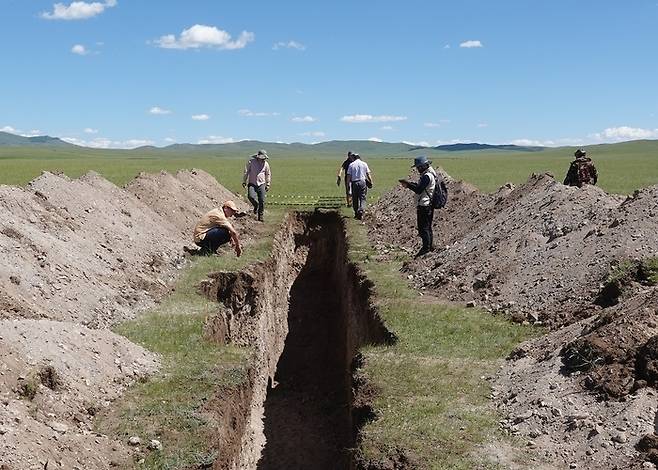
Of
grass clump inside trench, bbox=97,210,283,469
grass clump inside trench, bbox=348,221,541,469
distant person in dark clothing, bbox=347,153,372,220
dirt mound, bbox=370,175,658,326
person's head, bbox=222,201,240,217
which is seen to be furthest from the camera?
distant person in dark clothing, bbox=347,153,372,220

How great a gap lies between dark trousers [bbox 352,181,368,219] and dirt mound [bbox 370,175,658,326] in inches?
127

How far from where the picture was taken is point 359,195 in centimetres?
2095

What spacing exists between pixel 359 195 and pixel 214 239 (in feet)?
21.7

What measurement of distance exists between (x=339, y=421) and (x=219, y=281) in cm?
378

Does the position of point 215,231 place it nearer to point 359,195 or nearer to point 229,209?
point 229,209

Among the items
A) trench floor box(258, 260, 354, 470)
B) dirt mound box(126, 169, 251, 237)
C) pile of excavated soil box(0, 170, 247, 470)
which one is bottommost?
trench floor box(258, 260, 354, 470)

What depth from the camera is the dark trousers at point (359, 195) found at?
20391mm

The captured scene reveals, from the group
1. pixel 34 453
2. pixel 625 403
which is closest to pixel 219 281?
pixel 34 453

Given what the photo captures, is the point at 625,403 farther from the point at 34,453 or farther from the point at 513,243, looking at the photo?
the point at 513,243

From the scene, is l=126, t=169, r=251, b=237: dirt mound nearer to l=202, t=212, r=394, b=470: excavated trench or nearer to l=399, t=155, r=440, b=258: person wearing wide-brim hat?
l=202, t=212, r=394, b=470: excavated trench

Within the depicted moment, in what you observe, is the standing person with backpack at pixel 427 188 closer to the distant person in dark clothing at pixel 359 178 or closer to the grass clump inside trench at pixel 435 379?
the grass clump inside trench at pixel 435 379

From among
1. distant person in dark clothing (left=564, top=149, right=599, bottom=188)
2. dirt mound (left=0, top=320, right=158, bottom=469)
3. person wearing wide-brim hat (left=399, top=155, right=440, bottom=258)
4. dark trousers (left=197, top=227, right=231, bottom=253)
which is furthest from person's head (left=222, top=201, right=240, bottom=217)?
distant person in dark clothing (left=564, top=149, right=599, bottom=188)

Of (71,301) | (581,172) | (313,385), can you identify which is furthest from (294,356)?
(581,172)

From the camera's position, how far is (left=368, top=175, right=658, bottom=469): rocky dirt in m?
6.68
